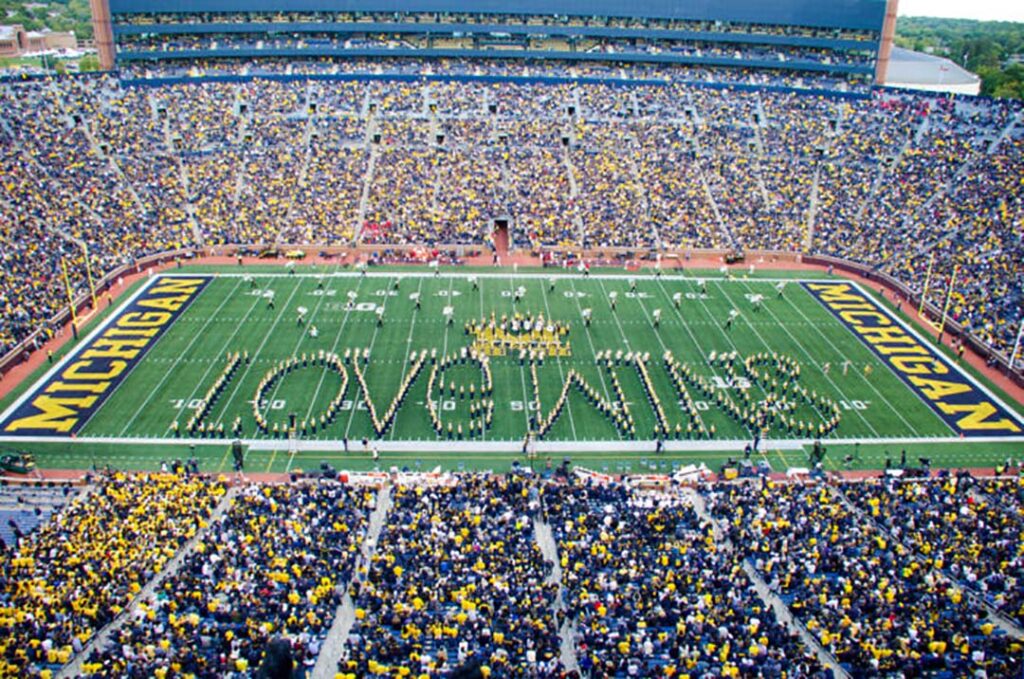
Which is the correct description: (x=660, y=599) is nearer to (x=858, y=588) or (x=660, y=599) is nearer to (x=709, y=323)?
(x=858, y=588)

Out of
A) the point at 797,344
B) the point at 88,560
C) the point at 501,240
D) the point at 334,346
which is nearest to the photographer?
the point at 88,560

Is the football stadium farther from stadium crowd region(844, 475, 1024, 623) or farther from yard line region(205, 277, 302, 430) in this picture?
yard line region(205, 277, 302, 430)

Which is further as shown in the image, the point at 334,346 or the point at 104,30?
the point at 104,30

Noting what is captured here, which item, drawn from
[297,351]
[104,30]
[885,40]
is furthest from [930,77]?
[297,351]

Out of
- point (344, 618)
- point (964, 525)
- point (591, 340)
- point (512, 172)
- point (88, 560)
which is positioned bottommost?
point (344, 618)

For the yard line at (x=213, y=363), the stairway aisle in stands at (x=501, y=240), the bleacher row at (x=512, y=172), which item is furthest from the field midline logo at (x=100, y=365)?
the stairway aisle in stands at (x=501, y=240)

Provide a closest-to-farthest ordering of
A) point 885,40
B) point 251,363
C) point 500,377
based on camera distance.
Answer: point 500,377 → point 251,363 → point 885,40

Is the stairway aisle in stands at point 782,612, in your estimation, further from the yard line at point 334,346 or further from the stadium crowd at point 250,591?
the yard line at point 334,346
